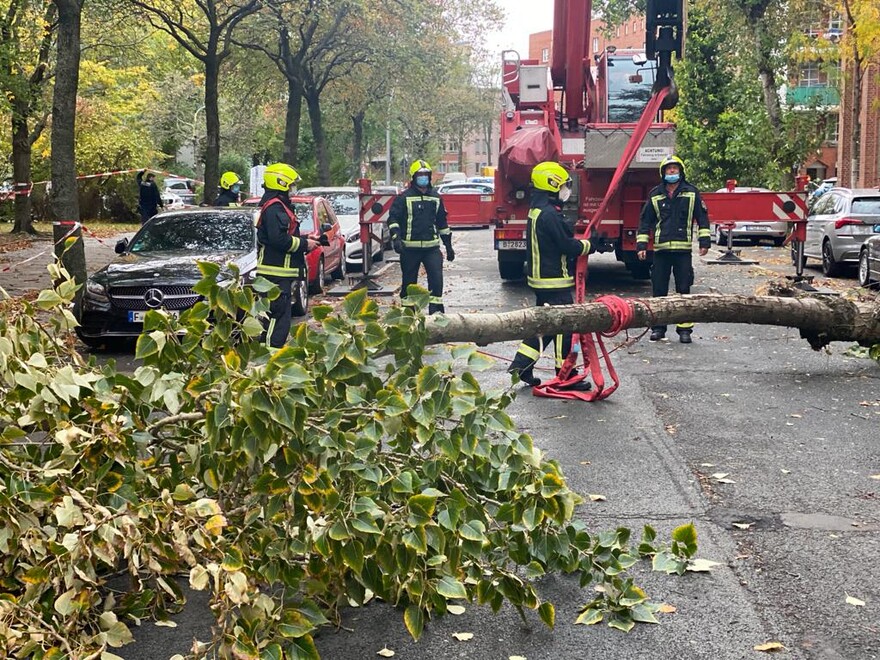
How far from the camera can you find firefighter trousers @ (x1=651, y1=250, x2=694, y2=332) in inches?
476

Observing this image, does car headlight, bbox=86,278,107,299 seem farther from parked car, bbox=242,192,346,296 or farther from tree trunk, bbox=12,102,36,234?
tree trunk, bbox=12,102,36,234

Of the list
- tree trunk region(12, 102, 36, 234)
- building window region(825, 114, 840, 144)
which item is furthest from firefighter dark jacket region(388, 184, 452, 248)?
building window region(825, 114, 840, 144)

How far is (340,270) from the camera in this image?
19062mm

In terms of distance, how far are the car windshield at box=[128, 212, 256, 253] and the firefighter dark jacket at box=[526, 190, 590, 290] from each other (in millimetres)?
4779

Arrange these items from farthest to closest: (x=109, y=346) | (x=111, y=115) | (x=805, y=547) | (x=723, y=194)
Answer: (x=111, y=115) → (x=723, y=194) → (x=109, y=346) → (x=805, y=547)

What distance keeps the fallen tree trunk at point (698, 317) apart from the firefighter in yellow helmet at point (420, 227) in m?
3.93

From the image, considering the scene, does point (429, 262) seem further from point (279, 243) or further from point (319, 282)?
point (319, 282)

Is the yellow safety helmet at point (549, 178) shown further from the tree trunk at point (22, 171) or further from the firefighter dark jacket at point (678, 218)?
the tree trunk at point (22, 171)

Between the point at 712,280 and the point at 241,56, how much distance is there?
21.8 meters

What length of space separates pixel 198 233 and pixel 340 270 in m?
5.66

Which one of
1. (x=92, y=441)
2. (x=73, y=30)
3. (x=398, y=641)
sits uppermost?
(x=73, y=30)

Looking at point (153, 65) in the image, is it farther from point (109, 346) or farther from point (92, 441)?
point (92, 441)

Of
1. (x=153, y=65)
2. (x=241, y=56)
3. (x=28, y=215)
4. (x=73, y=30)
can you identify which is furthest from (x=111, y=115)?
(x=73, y=30)

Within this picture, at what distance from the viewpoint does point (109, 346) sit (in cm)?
1231
